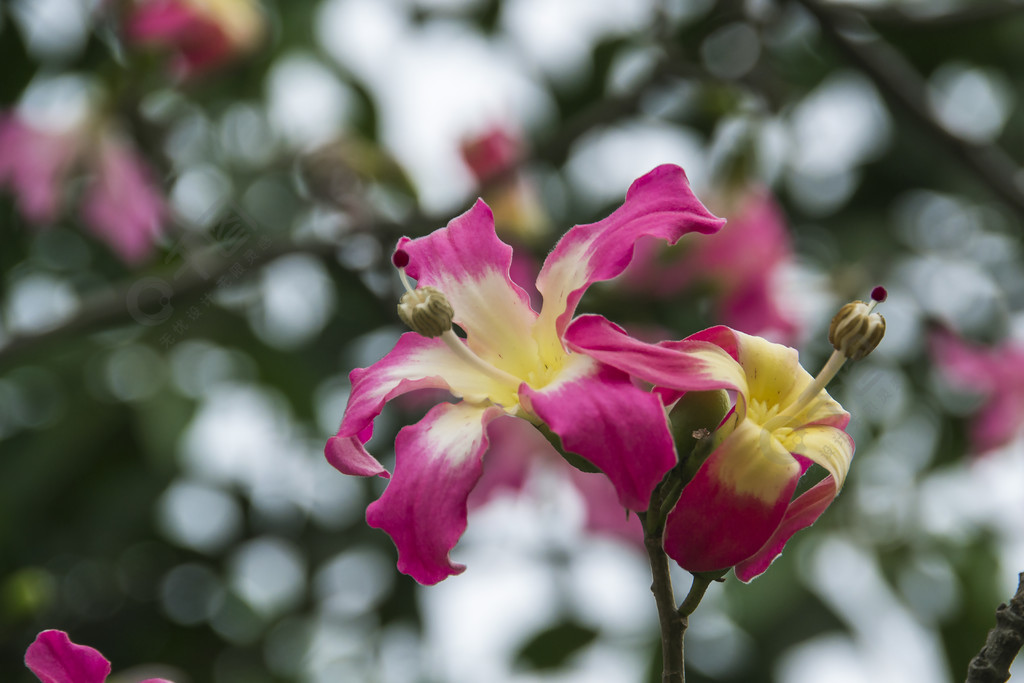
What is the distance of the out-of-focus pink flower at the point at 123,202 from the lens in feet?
5.77

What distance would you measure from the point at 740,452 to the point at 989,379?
1.44 m

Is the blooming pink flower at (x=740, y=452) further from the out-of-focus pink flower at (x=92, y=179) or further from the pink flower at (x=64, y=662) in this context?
the out-of-focus pink flower at (x=92, y=179)

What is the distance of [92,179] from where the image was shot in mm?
1897

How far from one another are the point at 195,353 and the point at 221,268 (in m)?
0.57

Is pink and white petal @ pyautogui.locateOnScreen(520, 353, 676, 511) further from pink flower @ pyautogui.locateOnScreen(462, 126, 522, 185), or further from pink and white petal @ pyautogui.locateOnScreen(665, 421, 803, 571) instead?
pink flower @ pyautogui.locateOnScreen(462, 126, 522, 185)

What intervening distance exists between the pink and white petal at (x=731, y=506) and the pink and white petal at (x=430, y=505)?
0.37ft

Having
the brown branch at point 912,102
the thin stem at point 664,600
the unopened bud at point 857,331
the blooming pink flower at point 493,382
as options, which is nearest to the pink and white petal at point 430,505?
the blooming pink flower at point 493,382

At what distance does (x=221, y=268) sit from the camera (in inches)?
55.7

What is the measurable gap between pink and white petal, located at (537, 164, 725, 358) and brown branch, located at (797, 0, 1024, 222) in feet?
3.10

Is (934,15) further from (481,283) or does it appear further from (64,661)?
(64,661)

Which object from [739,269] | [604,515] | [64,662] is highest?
[64,662]

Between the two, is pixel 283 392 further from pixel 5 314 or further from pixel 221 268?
pixel 5 314

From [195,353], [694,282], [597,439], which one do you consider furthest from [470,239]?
[195,353]

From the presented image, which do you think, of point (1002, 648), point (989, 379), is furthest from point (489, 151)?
point (1002, 648)
